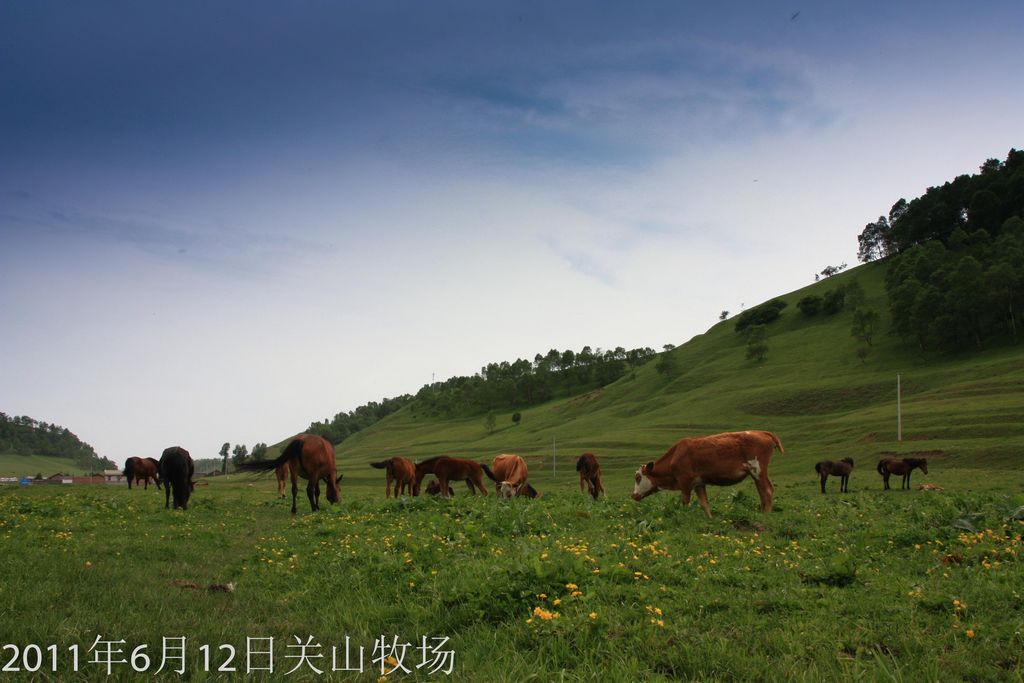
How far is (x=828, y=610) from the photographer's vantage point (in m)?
6.41

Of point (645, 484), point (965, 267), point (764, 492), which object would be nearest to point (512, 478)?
point (645, 484)

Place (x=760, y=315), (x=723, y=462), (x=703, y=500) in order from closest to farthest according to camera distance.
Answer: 1. (x=703, y=500)
2. (x=723, y=462)
3. (x=760, y=315)

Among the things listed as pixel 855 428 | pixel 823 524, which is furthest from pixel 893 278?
pixel 823 524

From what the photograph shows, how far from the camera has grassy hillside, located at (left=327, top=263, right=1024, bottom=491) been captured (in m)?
49.1

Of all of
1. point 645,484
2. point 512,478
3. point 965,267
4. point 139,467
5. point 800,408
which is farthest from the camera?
point 965,267

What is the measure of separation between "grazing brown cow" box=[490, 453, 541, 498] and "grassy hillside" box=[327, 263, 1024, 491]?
27896 mm

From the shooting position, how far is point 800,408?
254 feet

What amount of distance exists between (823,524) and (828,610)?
713cm

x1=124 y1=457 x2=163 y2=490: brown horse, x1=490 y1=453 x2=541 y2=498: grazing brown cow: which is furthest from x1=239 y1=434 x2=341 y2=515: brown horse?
x1=124 y1=457 x2=163 y2=490: brown horse

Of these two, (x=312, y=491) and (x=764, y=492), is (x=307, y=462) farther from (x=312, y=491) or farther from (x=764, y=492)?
(x=764, y=492)

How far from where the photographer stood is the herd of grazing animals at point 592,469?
15.7 m

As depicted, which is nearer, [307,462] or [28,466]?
[307,462]

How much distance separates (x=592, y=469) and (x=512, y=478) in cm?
458

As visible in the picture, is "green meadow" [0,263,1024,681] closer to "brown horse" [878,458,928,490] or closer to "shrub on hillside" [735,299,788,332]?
"brown horse" [878,458,928,490]
